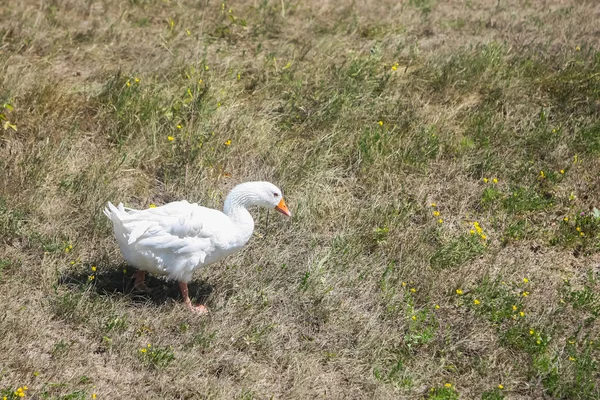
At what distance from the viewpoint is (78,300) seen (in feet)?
17.3

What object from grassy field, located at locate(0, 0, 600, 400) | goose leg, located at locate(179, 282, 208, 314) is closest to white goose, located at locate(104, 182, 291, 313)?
goose leg, located at locate(179, 282, 208, 314)

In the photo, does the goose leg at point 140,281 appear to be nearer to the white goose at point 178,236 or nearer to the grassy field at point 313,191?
the grassy field at point 313,191

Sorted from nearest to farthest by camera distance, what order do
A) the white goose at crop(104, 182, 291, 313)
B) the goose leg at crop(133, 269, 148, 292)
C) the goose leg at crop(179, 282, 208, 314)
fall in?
the white goose at crop(104, 182, 291, 313)
the goose leg at crop(179, 282, 208, 314)
the goose leg at crop(133, 269, 148, 292)

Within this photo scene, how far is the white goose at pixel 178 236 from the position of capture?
17.1ft

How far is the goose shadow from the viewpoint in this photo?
5547 millimetres

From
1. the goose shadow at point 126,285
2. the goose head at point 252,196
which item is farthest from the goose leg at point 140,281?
the goose head at point 252,196

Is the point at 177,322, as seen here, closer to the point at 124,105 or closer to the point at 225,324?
the point at 225,324

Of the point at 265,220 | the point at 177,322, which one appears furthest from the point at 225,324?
the point at 265,220

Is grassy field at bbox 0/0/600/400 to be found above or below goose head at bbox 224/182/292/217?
below

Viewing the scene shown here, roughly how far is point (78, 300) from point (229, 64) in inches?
140

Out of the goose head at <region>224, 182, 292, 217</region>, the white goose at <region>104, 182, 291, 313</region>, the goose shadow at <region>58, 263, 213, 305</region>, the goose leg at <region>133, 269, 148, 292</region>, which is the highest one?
the goose head at <region>224, 182, 292, 217</region>

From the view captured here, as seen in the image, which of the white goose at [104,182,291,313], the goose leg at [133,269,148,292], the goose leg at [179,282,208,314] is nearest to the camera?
the white goose at [104,182,291,313]

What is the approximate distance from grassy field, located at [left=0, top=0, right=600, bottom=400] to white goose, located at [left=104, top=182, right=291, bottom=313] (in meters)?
0.33

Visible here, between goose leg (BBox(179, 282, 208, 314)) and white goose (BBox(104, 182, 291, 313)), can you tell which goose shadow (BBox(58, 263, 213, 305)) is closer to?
goose leg (BBox(179, 282, 208, 314))
